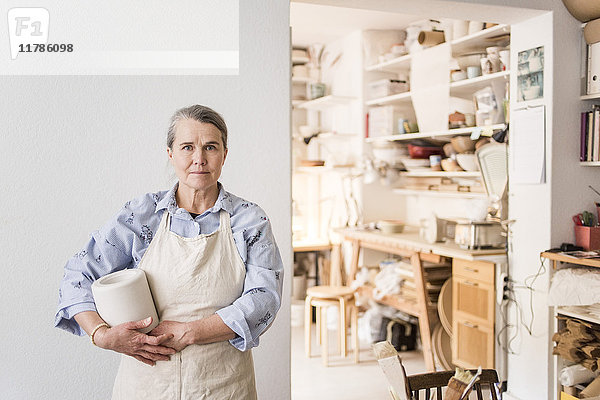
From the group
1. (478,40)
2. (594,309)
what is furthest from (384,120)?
(594,309)

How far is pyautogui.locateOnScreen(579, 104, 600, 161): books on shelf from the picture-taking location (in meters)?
3.29

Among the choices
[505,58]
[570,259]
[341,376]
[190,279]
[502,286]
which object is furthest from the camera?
[341,376]

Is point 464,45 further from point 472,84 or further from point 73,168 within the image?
point 73,168

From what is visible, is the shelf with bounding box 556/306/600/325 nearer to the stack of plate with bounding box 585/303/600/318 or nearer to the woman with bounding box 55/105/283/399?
the stack of plate with bounding box 585/303/600/318

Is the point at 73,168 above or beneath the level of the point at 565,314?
above

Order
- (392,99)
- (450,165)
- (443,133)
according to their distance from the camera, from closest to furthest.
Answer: (443,133), (450,165), (392,99)

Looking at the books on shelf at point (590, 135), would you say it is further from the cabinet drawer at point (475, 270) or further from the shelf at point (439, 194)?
the shelf at point (439, 194)

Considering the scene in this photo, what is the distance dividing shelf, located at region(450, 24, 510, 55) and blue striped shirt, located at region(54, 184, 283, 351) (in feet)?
8.55

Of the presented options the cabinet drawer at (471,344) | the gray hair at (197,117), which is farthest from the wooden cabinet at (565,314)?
the gray hair at (197,117)

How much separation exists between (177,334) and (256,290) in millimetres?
244

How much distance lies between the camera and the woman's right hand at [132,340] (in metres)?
1.59

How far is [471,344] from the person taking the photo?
3.86 m

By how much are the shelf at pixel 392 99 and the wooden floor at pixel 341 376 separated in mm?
1976

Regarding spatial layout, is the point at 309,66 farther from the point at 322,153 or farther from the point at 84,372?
the point at 84,372
